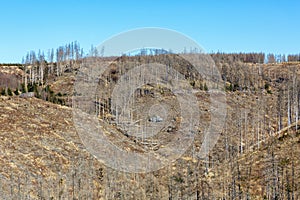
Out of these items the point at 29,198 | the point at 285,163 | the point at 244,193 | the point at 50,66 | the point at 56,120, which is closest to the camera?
the point at 29,198

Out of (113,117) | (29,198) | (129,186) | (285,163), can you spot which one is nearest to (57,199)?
(29,198)

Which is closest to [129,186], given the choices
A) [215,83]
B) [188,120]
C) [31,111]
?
[31,111]

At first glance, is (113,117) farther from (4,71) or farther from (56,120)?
(4,71)

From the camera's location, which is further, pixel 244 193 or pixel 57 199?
pixel 244 193

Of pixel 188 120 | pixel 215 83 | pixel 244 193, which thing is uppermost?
pixel 215 83

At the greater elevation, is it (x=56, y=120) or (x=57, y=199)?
(x=56, y=120)

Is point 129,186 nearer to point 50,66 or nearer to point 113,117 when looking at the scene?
point 113,117

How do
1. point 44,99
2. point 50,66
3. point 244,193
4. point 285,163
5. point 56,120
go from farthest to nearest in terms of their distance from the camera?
1. point 50,66
2. point 44,99
3. point 56,120
4. point 285,163
5. point 244,193

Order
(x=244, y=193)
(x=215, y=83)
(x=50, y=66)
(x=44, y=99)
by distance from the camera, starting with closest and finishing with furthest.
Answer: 1. (x=244, y=193)
2. (x=44, y=99)
3. (x=215, y=83)
4. (x=50, y=66)

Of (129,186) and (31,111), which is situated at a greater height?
(31,111)
